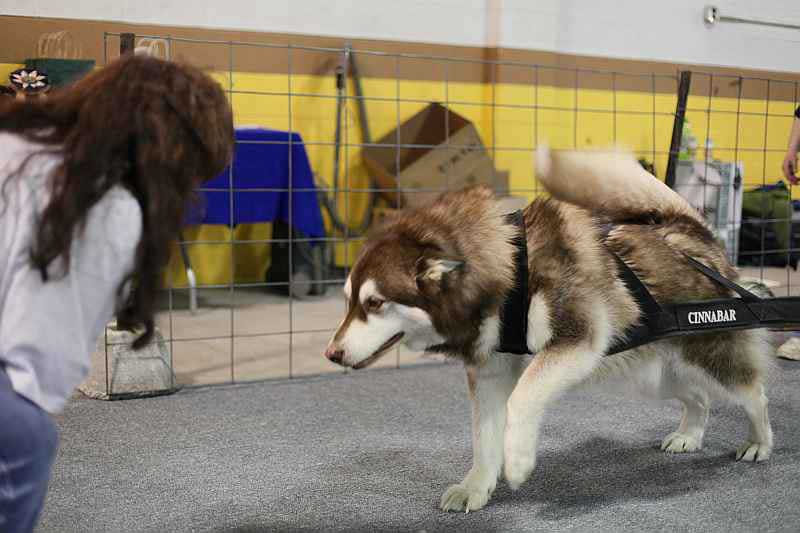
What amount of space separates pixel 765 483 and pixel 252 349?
2428 millimetres

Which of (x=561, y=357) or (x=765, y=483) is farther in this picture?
(x=765, y=483)

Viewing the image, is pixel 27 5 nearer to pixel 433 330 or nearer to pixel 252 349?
pixel 252 349

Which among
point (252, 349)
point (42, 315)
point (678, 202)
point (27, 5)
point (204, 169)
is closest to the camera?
point (42, 315)

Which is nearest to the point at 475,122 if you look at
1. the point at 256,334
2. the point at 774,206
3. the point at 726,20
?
the point at 726,20

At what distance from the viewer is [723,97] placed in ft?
16.3

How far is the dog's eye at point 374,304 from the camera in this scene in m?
1.85

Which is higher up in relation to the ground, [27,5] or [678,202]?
[27,5]

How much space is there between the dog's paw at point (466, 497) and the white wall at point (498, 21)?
2954 millimetres

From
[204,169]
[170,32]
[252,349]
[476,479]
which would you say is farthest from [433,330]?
[170,32]

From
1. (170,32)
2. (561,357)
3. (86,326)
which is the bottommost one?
(561,357)

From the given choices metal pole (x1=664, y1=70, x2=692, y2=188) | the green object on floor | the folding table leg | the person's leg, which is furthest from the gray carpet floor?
the green object on floor

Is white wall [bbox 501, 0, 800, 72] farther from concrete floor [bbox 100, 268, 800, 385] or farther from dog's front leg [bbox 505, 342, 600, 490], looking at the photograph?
dog's front leg [bbox 505, 342, 600, 490]

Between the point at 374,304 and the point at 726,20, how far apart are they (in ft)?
12.3

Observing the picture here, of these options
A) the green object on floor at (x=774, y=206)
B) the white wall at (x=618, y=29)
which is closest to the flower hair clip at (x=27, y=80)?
the white wall at (x=618, y=29)
